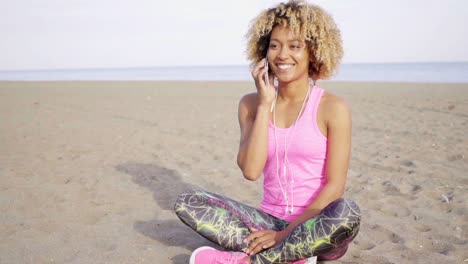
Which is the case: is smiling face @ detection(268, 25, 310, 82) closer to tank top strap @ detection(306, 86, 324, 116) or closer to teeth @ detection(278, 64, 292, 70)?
teeth @ detection(278, 64, 292, 70)

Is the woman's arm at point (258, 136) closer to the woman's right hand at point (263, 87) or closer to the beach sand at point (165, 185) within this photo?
the woman's right hand at point (263, 87)

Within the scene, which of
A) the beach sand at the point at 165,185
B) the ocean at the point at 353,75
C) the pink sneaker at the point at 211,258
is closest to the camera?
the pink sneaker at the point at 211,258

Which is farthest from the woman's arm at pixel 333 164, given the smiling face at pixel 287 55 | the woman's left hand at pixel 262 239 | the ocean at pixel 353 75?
the ocean at pixel 353 75

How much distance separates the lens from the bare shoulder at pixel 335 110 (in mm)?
Result: 2518

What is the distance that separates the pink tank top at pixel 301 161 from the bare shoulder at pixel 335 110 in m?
0.08

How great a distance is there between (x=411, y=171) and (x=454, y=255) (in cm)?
211

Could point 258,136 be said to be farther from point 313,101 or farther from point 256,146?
point 313,101

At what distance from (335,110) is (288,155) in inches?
16.4

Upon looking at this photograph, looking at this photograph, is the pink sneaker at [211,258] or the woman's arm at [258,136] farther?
the woman's arm at [258,136]

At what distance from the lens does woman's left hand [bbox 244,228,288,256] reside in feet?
8.14

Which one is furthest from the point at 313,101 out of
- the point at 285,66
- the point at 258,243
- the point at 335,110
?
the point at 258,243

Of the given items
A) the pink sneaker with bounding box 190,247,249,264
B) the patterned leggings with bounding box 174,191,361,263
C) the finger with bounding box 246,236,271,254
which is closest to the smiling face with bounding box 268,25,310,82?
the patterned leggings with bounding box 174,191,361,263

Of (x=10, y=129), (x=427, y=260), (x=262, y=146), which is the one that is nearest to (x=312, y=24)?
(x=262, y=146)

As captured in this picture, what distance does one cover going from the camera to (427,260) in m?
2.76
